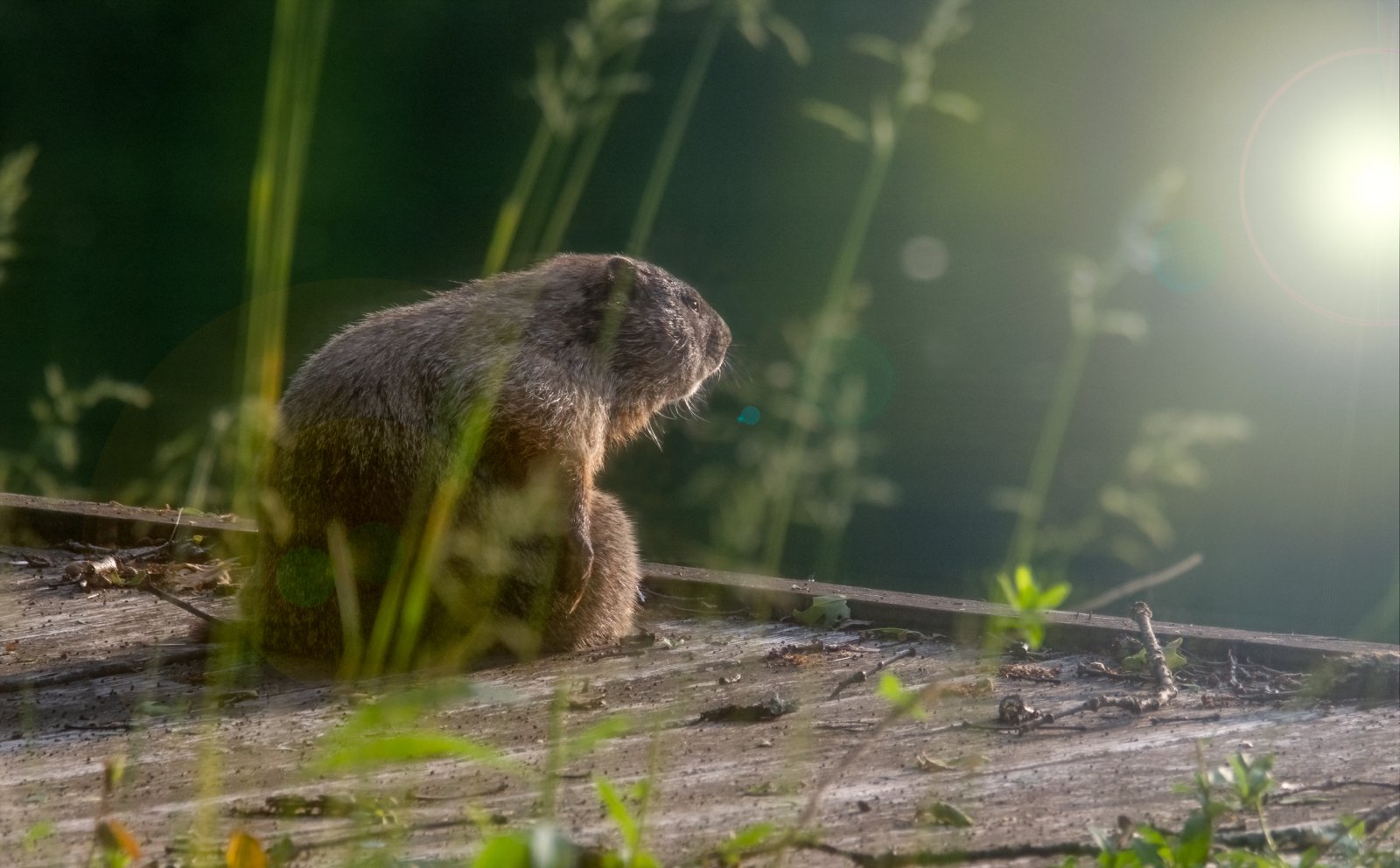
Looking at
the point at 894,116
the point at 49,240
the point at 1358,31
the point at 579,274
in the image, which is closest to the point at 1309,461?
the point at 1358,31

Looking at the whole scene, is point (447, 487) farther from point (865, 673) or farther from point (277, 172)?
point (277, 172)

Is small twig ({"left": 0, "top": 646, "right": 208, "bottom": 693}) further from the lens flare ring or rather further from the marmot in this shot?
the lens flare ring

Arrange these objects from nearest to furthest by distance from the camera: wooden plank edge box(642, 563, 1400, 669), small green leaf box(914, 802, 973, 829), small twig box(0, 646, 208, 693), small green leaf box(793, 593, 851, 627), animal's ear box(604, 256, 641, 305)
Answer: small green leaf box(914, 802, 973, 829) < small twig box(0, 646, 208, 693) < wooden plank edge box(642, 563, 1400, 669) < small green leaf box(793, 593, 851, 627) < animal's ear box(604, 256, 641, 305)

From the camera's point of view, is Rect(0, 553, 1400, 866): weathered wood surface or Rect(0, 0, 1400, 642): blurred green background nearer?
Rect(0, 553, 1400, 866): weathered wood surface

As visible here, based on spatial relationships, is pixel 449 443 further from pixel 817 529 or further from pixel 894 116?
pixel 817 529

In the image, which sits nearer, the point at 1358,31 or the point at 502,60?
the point at 1358,31

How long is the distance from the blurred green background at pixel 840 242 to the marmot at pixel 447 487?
228cm

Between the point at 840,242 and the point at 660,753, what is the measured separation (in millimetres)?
4964

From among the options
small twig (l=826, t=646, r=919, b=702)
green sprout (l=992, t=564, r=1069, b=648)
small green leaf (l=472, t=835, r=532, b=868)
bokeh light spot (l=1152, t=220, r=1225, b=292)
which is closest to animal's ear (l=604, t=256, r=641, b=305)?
small twig (l=826, t=646, r=919, b=702)

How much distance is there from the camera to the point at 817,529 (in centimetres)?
595

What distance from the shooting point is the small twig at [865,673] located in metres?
2.58

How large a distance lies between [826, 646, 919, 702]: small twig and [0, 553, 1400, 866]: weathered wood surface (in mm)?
27

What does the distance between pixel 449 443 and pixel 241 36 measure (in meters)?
5.13

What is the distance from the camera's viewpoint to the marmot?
299cm
